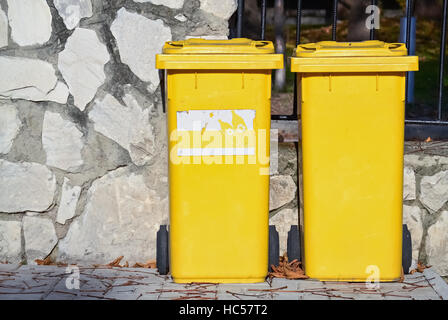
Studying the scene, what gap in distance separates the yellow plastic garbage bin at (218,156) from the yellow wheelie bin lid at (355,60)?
0.50 feet

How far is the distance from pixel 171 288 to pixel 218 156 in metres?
0.75

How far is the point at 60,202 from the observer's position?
4168 millimetres

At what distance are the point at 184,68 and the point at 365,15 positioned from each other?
588 cm

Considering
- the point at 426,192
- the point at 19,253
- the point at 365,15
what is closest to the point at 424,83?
the point at 365,15

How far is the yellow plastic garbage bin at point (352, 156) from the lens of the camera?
3604 mm

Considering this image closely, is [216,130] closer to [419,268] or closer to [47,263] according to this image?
[47,263]

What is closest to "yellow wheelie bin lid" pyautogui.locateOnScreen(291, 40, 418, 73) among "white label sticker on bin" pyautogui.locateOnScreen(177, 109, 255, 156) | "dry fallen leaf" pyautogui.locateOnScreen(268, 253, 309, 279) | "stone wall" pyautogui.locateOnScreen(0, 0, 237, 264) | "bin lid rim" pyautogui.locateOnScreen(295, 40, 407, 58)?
"bin lid rim" pyautogui.locateOnScreen(295, 40, 407, 58)

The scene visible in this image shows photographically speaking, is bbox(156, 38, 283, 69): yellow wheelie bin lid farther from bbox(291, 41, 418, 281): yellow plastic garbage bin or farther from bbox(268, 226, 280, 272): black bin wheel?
bbox(268, 226, 280, 272): black bin wheel

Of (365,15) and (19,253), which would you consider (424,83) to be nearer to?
(365,15)

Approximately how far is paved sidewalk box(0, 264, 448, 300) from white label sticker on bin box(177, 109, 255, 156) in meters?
0.72

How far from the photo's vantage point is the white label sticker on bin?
359 centimetres

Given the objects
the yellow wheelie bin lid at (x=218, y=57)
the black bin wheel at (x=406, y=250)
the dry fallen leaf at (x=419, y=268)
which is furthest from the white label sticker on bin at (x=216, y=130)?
the dry fallen leaf at (x=419, y=268)

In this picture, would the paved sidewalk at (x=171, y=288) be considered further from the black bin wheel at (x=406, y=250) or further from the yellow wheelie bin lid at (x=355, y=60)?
the yellow wheelie bin lid at (x=355, y=60)

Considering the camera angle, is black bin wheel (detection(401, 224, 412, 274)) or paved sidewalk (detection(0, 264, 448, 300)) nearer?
paved sidewalk (detection(0, 264, 448, 300))
